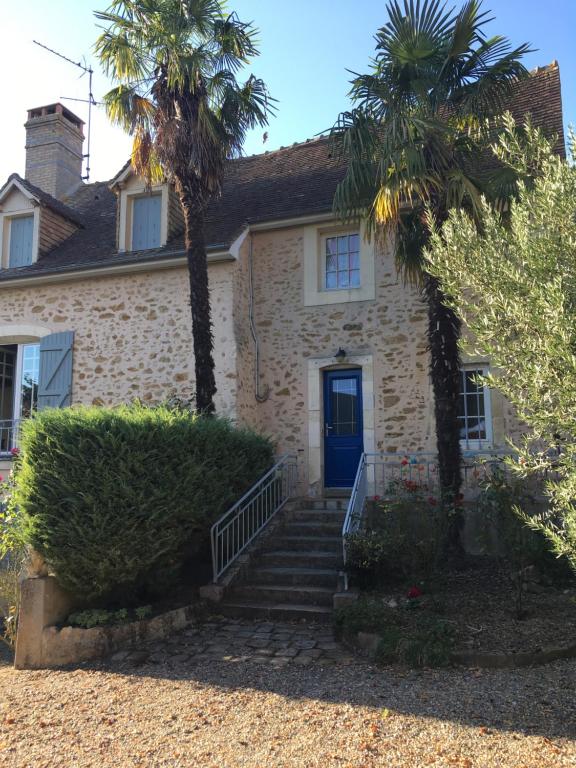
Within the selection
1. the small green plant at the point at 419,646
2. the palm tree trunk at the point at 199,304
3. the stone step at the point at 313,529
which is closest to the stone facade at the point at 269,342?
the palm tree trunk at the point at 199,304

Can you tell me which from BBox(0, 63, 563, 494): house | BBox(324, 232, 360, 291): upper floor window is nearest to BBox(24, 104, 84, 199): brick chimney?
BBox(0, 63, 563, 494): house

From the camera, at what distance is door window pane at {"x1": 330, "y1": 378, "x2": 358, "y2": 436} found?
10094 millimetres

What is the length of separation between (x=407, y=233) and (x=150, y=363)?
4.72m

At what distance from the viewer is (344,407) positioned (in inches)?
401

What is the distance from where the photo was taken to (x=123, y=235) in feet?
37.2

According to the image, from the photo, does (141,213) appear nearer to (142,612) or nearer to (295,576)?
(295,576)

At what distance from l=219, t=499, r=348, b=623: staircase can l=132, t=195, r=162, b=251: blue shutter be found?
5.61 m

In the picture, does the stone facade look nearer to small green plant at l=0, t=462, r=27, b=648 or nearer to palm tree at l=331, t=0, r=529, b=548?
palm tree at l=331, t=0, r=529, b=548

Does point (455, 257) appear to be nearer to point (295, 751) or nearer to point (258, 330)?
point (295, 751)

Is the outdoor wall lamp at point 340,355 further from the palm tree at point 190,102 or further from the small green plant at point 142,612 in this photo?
the small green plant at point 142,612

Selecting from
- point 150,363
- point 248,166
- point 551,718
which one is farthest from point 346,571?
point 248,166

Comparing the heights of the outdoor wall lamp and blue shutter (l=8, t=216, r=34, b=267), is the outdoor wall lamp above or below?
below

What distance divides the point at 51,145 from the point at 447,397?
474 inches

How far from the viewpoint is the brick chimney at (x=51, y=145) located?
48.2ft
